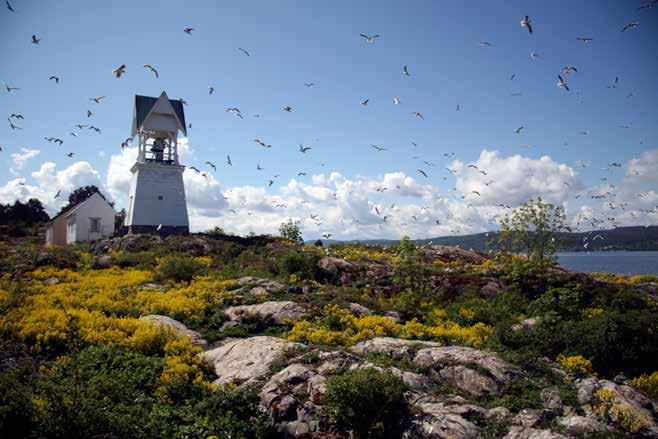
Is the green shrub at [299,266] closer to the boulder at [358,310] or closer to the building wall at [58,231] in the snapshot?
the boulder at [358,310]

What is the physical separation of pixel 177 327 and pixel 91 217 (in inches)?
1429

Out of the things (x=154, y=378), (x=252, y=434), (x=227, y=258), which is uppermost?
(x=227, y=258)

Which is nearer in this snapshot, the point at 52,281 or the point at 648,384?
the point at 648,384

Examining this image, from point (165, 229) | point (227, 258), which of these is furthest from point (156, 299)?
point (165, 229)

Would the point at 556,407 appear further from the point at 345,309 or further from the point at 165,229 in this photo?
the point at 165,229

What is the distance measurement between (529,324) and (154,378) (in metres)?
12.3

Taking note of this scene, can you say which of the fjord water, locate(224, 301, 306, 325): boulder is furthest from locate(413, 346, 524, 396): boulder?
the fjord water

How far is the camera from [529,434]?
8.31m

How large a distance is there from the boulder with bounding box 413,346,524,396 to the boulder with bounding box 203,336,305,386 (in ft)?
12.1

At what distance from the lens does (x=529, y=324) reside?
15234mm

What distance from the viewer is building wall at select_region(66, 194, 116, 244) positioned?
44.5 m

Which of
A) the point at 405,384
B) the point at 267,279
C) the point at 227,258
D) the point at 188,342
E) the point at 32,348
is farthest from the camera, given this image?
the point at 227,258

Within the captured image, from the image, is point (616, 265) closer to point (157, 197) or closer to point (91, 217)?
point (157, 197)

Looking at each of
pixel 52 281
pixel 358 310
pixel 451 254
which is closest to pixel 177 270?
pixel 52 281
